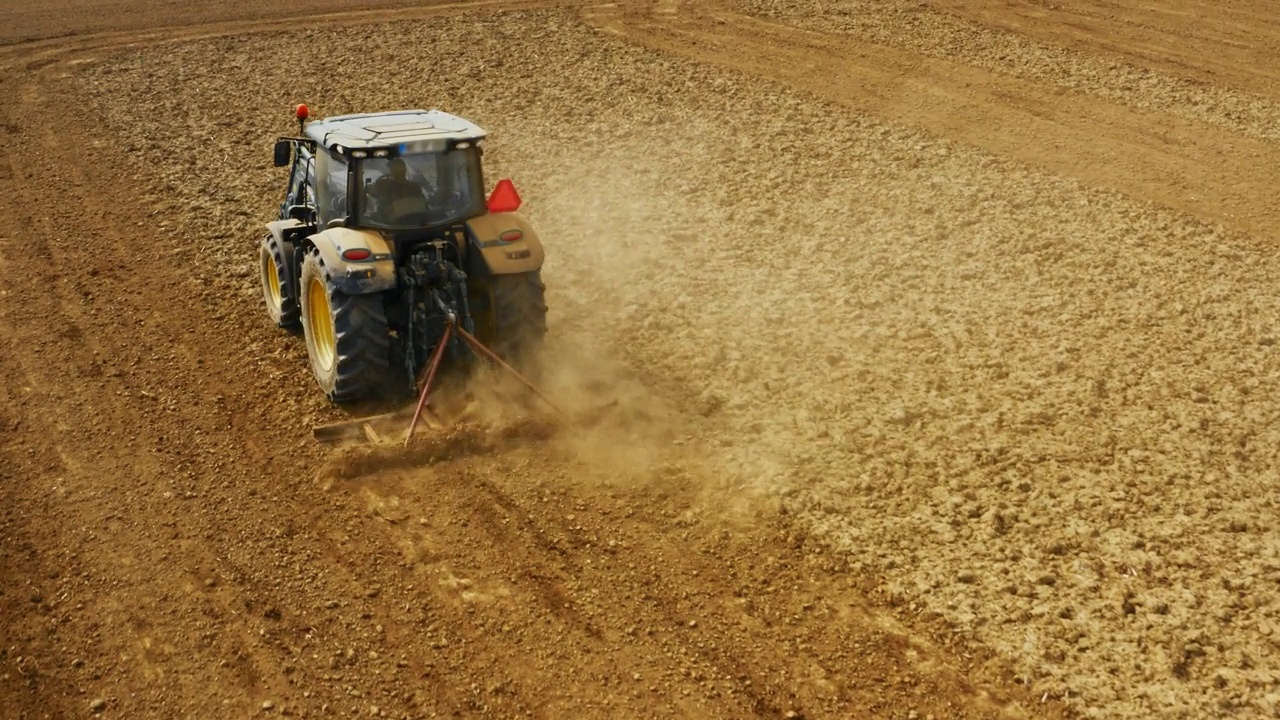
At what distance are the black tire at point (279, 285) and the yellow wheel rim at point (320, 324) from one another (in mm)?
676

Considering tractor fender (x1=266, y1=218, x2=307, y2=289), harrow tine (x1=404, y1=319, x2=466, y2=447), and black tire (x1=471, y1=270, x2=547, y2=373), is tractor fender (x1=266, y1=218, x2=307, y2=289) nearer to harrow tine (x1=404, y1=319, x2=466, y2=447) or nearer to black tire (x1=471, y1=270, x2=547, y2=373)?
black tire (x1=471, y1=270, x2=547, y2=373)

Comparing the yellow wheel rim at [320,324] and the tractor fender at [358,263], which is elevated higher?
the tractor fender at [358,263]

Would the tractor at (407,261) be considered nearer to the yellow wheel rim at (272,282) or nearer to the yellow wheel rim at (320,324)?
the yellow wheel rim at (320,324)

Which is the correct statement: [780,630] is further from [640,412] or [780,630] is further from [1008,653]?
[640,412]

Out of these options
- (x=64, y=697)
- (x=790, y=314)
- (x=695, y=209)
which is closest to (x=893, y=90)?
(x=695, y=209)

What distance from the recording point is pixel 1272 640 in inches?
239

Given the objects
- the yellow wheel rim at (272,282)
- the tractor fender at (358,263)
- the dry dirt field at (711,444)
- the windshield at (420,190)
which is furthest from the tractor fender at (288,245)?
the windshield at (420,190)

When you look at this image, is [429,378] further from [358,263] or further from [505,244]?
[505,244]

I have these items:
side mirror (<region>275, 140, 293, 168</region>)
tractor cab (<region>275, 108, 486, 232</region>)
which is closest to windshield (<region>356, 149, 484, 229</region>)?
tractor cab (<region>275, 108, 486, 232</region>)

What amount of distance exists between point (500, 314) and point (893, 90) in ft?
35.1

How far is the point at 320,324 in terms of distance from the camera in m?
8.73

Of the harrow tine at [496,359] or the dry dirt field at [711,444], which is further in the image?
the harrow tine at [496,359]

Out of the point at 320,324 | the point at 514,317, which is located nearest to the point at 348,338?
the point at 320,324

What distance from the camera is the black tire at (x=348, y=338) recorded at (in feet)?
25.9
